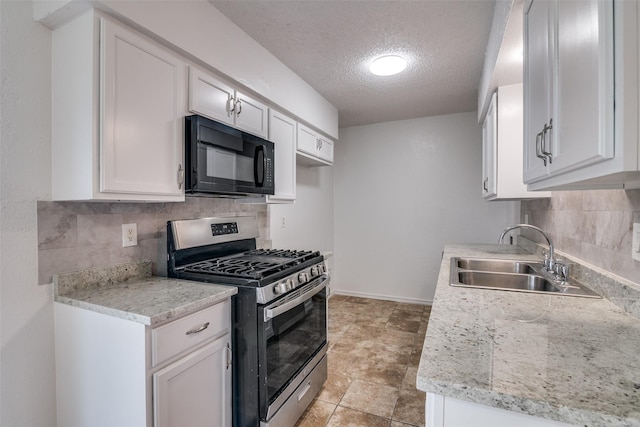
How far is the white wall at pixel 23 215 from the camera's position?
1247 millimetres

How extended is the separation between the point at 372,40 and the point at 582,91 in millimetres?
1691

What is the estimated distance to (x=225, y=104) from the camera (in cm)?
187

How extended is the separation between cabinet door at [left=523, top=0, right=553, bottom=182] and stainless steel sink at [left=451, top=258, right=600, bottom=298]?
58 centimetres

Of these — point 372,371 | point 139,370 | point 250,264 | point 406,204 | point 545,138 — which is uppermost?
point 545,138

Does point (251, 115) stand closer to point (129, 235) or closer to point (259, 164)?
point (259, 164)

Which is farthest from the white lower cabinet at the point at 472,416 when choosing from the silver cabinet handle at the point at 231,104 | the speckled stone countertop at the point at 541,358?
the silver cabinet handle at the point at 231,104

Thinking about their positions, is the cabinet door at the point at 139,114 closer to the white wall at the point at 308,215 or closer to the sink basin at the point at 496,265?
the white wall at the point at 308,215

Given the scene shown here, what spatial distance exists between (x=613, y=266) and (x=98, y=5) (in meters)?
2.33

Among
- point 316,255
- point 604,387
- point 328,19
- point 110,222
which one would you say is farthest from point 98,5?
point 604,387

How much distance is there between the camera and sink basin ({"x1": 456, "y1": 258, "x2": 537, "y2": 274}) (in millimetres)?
2039

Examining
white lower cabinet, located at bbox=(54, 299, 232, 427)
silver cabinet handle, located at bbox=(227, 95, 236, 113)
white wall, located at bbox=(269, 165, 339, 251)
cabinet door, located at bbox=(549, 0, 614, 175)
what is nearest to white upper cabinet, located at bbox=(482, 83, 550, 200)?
cabinet door, located at bbox=(549, 0, 614, 175)

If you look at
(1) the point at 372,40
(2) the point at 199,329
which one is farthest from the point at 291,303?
(1) the point at 372,40

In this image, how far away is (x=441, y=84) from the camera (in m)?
2.91

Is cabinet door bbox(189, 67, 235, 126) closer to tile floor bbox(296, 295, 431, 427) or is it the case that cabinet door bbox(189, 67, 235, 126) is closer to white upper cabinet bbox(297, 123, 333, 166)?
white upper cabinet bbox(297, 123, 333, 166)
